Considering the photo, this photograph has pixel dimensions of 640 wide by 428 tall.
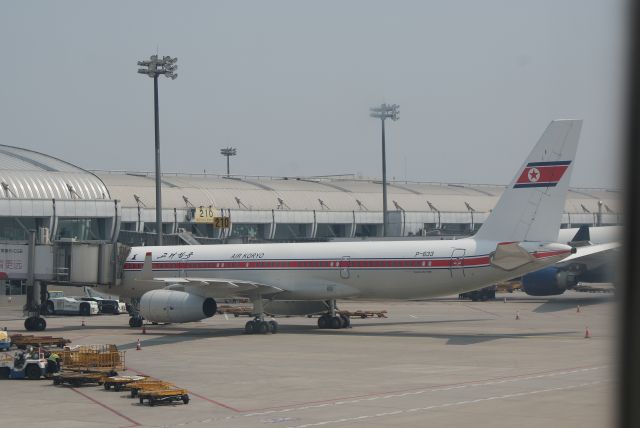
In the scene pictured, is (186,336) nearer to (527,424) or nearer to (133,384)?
(133,384)

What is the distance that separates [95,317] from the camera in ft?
198

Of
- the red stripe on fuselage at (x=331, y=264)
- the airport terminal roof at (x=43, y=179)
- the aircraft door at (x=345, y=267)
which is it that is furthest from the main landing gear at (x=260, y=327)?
the airport terminal roof at (x=43, y=179)

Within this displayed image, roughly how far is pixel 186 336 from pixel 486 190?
82.5 meters

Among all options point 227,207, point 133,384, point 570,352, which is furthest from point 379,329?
point 227,207

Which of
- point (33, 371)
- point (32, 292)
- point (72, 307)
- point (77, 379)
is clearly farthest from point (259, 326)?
point (72, 307)

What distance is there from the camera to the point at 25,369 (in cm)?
2712

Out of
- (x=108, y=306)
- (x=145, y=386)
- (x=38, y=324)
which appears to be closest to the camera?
(x=145, y=386)

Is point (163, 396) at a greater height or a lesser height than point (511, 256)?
lesser

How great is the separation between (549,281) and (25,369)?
39.1m

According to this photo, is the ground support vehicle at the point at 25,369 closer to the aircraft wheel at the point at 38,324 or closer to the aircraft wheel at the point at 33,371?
the aircraft wheel at the point at 33,371

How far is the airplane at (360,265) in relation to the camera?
1481 inches

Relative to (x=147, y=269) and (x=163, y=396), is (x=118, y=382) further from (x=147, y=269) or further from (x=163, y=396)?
(x=147, y=269)

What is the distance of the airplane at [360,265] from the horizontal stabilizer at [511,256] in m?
0.04

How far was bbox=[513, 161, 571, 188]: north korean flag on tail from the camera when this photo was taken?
37500 mm
